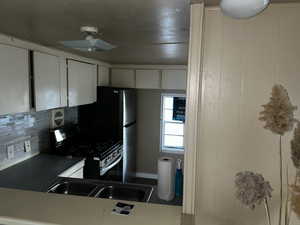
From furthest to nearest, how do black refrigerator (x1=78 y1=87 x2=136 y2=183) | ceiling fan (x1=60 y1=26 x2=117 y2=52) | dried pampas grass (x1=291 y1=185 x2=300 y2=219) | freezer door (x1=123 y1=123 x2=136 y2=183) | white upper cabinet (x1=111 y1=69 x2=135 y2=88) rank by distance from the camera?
white upper cabinet (x1=111 y1=69 x2=135 y2=88) → freezer door (x1=123 y1=123 x2=136 y2=183) → black refrigerator (x1=78 y1=87 x2=136 y2=183) → ceiling fan (x1=60 y1=26 x2=117 y2=52) → dried pampas grass (x1=291 y1=185 x2=300 y2=219)

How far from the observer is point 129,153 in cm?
411

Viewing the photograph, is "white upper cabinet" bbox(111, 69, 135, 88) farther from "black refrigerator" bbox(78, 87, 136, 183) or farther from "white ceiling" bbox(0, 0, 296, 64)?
"white ceiling" bbox(0, 0, 296, 64)

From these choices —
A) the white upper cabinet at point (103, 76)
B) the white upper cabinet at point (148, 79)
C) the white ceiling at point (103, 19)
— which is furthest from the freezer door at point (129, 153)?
the white ceiling at point (103, 19)

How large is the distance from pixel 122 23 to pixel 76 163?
1.72 meters

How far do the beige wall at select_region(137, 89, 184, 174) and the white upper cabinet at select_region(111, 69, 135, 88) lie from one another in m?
0.39

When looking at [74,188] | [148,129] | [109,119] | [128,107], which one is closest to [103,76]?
[128,107]

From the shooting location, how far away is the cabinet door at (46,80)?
237cm

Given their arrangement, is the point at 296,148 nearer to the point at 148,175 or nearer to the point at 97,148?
the point at 97,148

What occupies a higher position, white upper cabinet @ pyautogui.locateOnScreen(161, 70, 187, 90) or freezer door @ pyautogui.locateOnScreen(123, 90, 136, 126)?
white upper cabinet @ pyautogui.locateOnScreen(161, 70, 187, 90)

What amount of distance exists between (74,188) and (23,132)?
102cm

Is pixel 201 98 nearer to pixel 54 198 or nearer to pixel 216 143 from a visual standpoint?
pixel 216 143

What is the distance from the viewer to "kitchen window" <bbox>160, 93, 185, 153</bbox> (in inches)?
179

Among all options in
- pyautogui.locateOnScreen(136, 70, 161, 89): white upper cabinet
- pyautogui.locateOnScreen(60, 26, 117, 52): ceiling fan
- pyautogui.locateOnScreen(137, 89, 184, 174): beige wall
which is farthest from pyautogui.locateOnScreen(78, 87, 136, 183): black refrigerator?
pyautogui.locateOnScreen(60, 26, 117, 52): ceiling fan

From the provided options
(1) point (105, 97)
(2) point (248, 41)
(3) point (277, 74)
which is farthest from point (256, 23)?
(1) point (105, 97)
